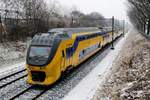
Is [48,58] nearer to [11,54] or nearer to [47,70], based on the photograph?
[47,70]

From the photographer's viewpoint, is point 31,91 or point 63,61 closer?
point 31,91

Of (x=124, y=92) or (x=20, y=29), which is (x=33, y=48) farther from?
(x=20, y=29)

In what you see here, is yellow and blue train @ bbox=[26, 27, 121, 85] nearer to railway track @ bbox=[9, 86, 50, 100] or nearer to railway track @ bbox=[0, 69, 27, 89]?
railway track @ bbox=[9, 86, 50, 100]

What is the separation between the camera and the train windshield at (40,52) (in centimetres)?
1356

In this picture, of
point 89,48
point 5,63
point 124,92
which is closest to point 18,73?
point 5,63

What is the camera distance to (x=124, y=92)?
1066cm

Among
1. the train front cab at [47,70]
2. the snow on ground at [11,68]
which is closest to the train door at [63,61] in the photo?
the train front cab at [47,70]

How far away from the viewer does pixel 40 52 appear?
13781mm

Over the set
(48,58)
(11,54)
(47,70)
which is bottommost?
(11,54)

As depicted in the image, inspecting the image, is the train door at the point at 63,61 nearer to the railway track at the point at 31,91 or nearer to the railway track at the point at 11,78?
the railway track at the point at 31,91

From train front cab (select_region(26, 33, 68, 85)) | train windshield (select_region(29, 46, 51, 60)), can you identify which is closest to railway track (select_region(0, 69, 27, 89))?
train front cab (select_region(26, 33, 68, 85))

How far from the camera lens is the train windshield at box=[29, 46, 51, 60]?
44.5 feet

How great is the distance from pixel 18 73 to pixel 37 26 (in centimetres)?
1718

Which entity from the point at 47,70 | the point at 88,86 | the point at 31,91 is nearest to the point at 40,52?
the point at 47,70
